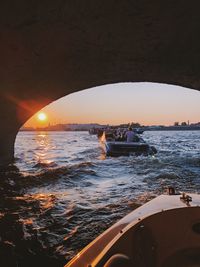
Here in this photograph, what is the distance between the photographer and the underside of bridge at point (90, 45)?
525 cm

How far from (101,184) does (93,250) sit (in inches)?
272

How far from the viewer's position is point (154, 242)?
2727 mm

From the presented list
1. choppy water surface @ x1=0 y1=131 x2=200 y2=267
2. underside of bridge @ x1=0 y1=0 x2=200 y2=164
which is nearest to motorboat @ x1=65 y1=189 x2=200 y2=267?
choppy water surface @ x1=0 y1=131 x2=200 y2=267

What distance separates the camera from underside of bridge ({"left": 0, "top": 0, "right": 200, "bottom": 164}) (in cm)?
525

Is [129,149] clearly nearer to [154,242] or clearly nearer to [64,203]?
[64,203]

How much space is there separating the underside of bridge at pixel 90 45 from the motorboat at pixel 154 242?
4213 millimetres

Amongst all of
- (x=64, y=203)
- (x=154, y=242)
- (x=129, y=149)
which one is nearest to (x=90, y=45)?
(x=64, y=203)

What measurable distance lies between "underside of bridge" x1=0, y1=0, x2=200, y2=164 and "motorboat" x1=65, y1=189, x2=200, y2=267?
4213 mm

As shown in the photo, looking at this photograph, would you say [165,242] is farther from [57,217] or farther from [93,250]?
[57,217]

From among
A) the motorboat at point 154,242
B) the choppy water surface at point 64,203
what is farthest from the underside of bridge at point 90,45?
the motorboat at point 154,242

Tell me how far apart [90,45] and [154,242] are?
5647 mm

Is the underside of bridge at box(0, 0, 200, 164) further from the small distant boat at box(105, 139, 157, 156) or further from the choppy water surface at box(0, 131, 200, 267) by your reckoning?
the small distant boat at box(105, 139, 157, 156)

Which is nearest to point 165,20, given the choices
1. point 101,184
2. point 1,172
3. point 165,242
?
point 165,242

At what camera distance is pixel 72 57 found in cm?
765
